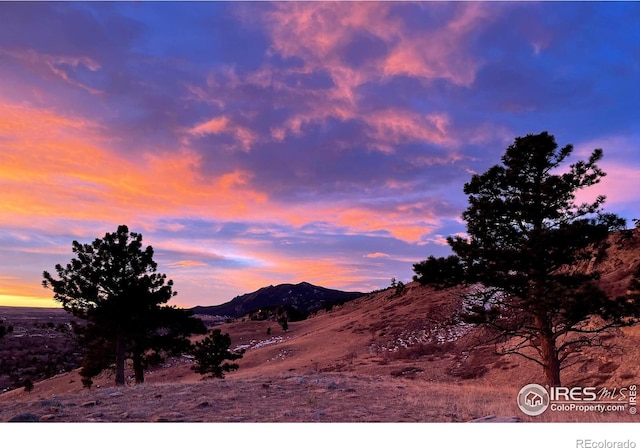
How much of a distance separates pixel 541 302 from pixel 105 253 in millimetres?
23637

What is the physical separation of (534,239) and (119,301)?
22.6 metres

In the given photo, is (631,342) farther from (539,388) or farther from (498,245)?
(539,388)

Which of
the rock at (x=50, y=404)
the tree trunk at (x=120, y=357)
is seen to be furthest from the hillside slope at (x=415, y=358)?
the rock at (x=50, y=404)

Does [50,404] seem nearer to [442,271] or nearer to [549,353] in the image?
[442,271]

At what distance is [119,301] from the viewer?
25.5m

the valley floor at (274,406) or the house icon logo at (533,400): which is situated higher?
the house icon logo at (533,400)

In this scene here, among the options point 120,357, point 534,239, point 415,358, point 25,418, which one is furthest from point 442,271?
point 415,358

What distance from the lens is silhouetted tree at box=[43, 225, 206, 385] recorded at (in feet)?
82.9

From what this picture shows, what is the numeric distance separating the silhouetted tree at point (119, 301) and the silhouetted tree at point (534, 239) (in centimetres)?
1790

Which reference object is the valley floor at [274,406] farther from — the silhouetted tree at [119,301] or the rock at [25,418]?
the silhouetted tree at [119,301]

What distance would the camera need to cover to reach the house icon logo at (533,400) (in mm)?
12984

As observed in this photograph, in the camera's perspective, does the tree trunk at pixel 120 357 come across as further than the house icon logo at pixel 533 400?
Yes

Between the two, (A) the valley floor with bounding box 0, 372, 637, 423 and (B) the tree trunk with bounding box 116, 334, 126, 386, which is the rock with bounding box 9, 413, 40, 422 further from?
(B) the tree trunk with bounding box 116, 334, 126, 386
